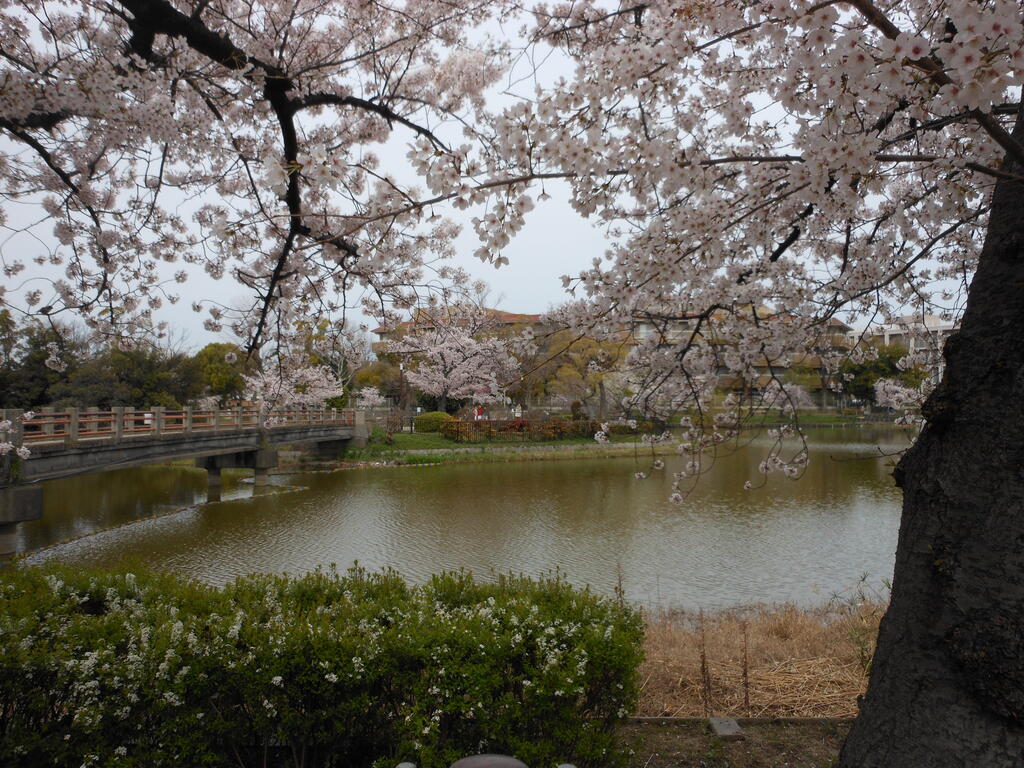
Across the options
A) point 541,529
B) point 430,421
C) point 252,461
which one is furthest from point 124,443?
point 430,421

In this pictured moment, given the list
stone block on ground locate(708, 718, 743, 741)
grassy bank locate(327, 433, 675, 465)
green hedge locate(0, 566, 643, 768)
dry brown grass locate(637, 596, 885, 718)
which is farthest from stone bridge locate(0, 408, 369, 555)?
stone block on ground locate(708, 718, 743, 741)

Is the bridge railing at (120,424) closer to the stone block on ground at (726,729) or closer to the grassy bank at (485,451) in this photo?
the grassy bank at (485,451)

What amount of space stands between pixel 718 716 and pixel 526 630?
58.6 inches

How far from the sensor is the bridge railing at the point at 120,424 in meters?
10.3

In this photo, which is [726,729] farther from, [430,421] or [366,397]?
[366,397]

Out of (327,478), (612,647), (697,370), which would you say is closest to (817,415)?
(327,478)

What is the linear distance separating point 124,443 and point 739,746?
1294 cm

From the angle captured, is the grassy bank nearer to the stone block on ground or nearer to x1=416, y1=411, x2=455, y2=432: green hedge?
x1=416, y1=411, x2=455, y2=432: green hedge

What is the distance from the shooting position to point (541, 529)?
10977mm

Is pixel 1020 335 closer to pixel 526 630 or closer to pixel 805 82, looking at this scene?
pixel 805 82

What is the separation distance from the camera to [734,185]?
336cm

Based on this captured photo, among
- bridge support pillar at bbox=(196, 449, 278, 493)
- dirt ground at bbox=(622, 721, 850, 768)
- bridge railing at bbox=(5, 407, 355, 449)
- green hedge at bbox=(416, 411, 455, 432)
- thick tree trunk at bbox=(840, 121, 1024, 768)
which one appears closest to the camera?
thick tree trunk at bbox=(840, 121, 1024, 768)

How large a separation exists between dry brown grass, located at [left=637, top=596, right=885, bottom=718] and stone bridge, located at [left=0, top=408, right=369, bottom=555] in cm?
530

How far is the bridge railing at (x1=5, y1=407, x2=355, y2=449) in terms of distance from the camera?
10258 millimetres
